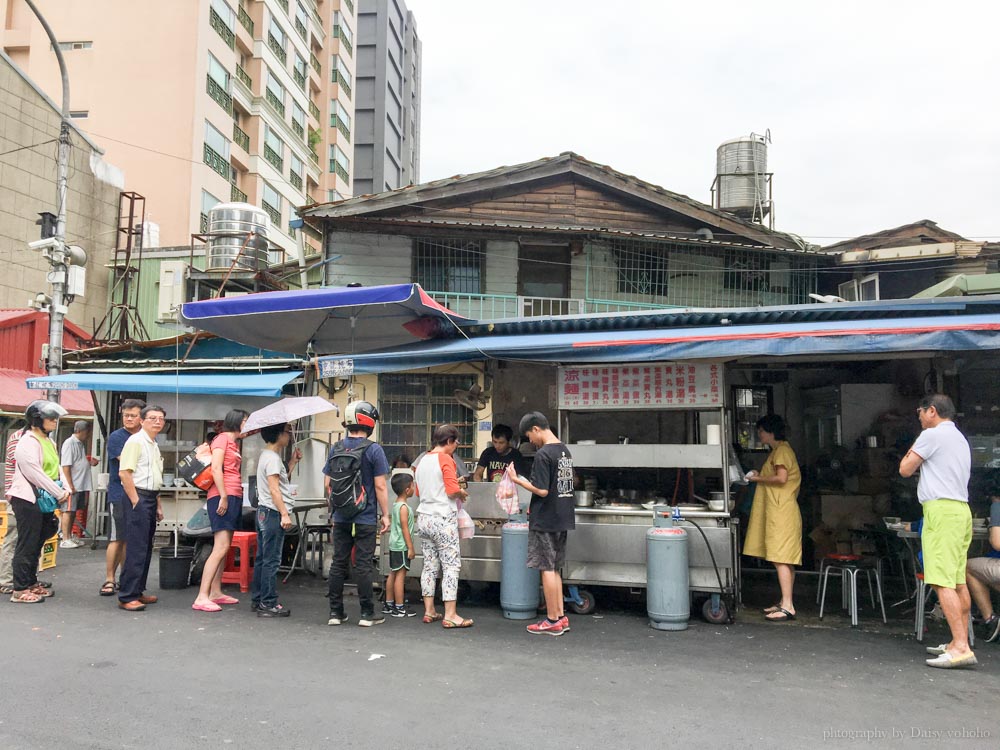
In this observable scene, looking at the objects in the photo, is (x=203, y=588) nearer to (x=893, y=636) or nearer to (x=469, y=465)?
(x=469, y=465)

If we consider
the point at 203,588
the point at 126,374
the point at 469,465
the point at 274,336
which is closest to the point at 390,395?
the point at 469,465

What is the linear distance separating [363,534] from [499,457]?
2267 mm

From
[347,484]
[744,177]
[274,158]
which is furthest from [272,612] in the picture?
[274,158]

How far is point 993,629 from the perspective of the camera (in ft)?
21.1

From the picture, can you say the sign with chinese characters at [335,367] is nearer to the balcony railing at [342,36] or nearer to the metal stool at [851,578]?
the metal stool at [851,578]

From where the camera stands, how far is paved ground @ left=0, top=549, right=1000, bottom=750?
157 inches

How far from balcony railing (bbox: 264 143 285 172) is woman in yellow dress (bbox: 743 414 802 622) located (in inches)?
1147

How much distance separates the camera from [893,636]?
6.33 m

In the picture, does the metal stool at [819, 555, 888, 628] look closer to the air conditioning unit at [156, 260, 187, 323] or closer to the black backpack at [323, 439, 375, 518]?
the black backpack at [323, 439, 375, 518]

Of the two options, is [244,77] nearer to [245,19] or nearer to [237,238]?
[245,19]

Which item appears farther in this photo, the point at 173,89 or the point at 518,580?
the point at 173,89

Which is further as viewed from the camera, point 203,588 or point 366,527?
point 203,588

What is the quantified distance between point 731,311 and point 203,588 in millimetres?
5591

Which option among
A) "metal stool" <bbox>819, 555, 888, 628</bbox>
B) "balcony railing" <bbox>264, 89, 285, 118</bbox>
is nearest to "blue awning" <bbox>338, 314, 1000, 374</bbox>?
"metal stool" <bbox>819, 555, 888, 628</bbox>
